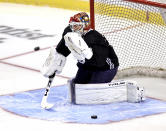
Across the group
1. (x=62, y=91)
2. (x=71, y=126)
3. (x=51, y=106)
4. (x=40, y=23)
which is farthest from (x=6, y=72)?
(x=40, y=23)

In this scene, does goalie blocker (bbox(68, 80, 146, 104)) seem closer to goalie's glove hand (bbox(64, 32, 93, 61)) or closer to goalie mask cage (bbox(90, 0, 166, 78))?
goalie's glove hand (bbox(64, 32, 93, 61))

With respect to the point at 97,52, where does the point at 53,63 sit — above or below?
below

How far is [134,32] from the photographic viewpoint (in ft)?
22.6

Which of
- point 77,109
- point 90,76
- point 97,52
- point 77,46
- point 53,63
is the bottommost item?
point 77,109

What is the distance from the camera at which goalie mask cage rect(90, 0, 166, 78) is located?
6.14 metres

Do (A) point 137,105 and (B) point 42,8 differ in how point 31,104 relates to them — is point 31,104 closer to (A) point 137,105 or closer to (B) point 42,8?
(A) point 137,105

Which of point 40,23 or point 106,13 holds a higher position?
point 106,13

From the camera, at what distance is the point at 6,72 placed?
6883mm

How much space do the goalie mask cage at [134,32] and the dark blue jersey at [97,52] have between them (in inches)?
22.1

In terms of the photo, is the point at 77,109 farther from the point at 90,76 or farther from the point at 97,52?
the point at 97,52

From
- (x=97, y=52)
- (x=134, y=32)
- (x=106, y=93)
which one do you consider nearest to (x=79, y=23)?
(x=97, y=52)

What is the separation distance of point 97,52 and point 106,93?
1.13 ft

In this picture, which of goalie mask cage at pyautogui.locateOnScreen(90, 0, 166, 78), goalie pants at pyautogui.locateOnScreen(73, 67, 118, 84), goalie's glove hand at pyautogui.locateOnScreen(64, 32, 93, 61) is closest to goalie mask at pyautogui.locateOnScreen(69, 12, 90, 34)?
goalie's glove hand at pyautogui.locateOnScreen(64, 32, 93, 61)

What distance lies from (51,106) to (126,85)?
0.65 metres
